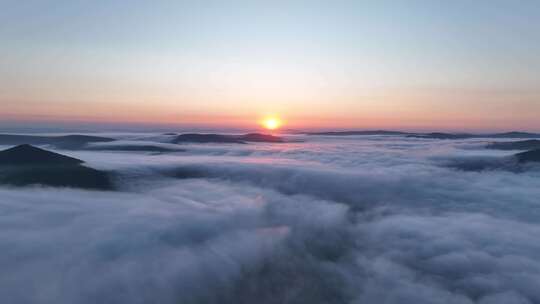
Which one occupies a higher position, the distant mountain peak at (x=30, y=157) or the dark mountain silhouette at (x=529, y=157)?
the distant mountain peak at (x=30, y=157)

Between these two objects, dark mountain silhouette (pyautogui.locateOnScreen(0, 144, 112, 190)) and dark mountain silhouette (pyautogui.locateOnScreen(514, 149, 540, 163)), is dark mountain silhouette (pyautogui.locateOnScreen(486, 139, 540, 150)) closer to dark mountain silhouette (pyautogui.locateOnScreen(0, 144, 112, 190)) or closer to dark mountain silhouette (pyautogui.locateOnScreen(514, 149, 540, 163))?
dark mountain silhouette (pyautogui.locateOnScreen(514, 149, 540, 163))

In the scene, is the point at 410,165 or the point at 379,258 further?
the point at 410,165

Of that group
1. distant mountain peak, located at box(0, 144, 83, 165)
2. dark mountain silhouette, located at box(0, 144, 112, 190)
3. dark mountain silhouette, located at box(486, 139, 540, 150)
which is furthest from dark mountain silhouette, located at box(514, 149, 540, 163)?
distant mountain peak, located at box(0, 144, 83, 165)

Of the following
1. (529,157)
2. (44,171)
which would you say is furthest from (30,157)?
(529,157)

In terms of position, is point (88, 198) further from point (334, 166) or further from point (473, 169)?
point (473, 169)

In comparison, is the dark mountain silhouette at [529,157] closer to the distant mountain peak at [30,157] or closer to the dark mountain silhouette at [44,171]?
the dark mountain silhouette at [44,171]

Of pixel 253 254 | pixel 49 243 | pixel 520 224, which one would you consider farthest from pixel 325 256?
pixel 520 224

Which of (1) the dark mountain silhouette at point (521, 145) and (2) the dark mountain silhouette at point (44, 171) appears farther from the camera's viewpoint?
(1) the dark mountain silhouette at point (521, 145)

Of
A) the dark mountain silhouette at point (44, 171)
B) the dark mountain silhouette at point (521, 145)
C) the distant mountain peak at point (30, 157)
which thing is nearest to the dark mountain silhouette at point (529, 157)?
the dark mountain silhouette at point (521, 145)
